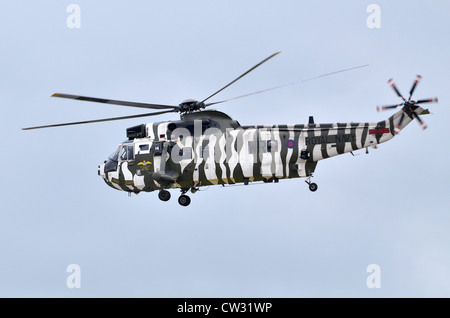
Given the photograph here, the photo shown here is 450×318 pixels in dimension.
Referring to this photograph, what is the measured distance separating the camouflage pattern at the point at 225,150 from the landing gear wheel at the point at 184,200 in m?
0.40

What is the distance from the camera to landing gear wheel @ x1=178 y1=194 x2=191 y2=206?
5838cm

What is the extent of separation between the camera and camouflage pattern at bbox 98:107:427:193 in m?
55.7

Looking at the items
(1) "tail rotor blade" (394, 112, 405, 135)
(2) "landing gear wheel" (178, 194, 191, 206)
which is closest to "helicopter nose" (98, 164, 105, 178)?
(2) "landing gear wheel" (178, 194, 191, 206)

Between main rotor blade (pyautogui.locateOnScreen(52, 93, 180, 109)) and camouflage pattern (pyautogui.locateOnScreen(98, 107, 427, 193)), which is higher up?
main rotor blade (pyautogui.locateOnScreen(52, 93, 180, 109))

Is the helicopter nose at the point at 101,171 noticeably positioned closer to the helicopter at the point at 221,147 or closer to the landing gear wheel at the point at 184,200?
the helicopter at the point at 221,147

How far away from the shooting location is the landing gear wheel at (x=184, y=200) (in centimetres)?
5838

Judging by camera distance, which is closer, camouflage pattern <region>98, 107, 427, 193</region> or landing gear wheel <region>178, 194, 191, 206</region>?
camouflage pattern <region>98, 107, 427, 193</region>

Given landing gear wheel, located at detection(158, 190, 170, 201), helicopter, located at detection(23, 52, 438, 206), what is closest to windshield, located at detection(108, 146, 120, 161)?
helicopter, located at detection(23, 52, 438, 206)

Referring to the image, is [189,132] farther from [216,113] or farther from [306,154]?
[306,154]

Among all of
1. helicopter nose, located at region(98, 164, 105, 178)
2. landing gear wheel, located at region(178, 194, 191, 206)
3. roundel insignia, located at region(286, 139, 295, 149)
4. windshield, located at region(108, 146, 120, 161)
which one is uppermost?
roundel insignia, located at region(286, 139, 295, 149)

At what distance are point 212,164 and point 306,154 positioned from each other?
5310 millimetres

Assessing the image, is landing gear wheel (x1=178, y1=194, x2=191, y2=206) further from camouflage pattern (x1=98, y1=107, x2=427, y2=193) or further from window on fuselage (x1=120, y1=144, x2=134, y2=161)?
window on fuselage (x1=120, y1=144, x2=134, y2=161)

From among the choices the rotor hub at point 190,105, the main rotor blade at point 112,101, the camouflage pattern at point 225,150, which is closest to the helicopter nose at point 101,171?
the camouflage pattern at point 225,150

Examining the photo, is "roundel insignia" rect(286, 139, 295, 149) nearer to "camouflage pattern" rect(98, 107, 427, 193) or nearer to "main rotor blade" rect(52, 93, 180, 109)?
"camouflage pattern" rect(98, 107, 427, 193)
